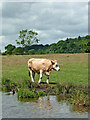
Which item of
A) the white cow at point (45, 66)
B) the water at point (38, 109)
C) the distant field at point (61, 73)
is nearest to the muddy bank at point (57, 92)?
the water at point (38, 109)

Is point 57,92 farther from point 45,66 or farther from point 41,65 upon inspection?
point 41,65

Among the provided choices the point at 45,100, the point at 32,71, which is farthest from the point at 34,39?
the point at 45,100

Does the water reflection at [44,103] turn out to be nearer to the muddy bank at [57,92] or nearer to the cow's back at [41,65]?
the muddy bank at [57,92]

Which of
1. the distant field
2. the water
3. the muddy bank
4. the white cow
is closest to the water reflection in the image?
the water

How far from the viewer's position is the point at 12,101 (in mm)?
13031

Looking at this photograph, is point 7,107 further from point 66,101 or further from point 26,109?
point 66,101

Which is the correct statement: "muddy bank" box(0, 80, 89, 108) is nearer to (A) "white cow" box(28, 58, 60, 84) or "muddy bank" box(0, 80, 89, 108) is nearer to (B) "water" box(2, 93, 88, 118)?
(B) "water" box(2, 93, 88, 118)

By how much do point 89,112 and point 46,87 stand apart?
6666 millimetres

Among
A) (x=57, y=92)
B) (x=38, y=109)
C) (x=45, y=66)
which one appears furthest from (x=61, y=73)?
(x=38, y=109)

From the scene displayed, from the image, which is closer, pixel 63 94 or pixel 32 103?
pixel 32 103

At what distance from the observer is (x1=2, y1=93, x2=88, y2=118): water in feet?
33.1

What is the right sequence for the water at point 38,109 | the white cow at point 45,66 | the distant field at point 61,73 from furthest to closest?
the distant field at point 61,73
the white cow at point 45,66
the water at point 38,109

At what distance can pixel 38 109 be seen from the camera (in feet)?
36.3

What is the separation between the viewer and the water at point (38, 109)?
10.1 m
